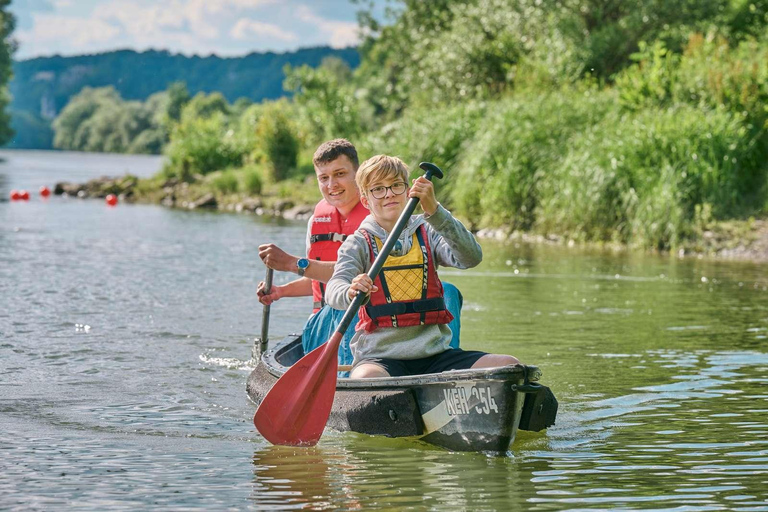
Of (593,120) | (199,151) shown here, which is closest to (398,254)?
(593,120)

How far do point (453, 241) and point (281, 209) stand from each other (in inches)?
844

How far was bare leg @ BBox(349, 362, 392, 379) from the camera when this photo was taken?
17.3 feet

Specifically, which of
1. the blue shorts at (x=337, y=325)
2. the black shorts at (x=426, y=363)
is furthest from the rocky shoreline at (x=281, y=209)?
the black shorts at (x=426, y=363)

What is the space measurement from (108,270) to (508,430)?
9269 mm

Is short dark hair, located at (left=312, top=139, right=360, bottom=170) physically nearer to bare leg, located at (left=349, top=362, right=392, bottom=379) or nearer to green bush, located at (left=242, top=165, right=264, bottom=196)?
bare leg, located at (left=349, top=362, right=392, bottom=379)

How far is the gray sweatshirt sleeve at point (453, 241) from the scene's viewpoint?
5020 mm

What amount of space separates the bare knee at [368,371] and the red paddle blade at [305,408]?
0.13 metres

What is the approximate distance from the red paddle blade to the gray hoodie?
191mm

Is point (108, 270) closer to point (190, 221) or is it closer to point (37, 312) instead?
point (37, 312)

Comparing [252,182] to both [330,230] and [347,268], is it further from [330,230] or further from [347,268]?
[347,268]

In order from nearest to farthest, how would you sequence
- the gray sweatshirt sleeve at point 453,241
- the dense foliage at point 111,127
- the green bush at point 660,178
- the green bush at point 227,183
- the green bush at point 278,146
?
the gray sweatshirt sleeve at point 453,241 → the green bush at point 660,178 → the green bush at point 227,183 → the green bush at point 278,146 → the dense foliage at point 111,127

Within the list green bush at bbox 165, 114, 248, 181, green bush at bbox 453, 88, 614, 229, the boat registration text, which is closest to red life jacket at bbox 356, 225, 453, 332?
the boat registration text

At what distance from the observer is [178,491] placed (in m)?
4.48

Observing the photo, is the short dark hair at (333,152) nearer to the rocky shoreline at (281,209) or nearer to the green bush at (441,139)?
the rocky shoreline at (281,209)
